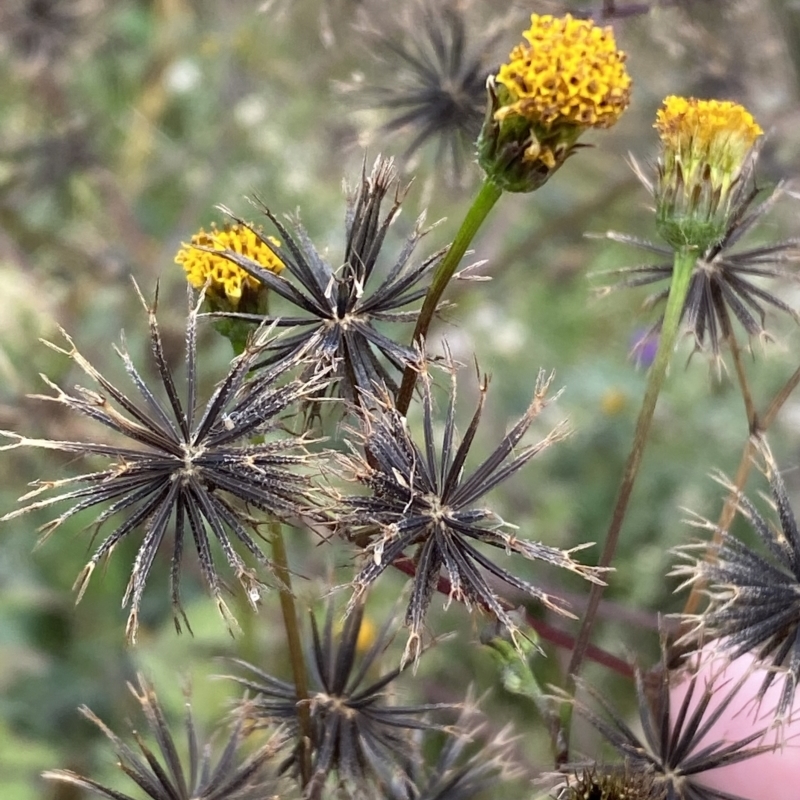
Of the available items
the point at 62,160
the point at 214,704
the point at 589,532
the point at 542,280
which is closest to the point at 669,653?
the point at 214,704

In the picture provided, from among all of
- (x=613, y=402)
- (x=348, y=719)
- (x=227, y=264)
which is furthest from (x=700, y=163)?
(x=613, y=402)

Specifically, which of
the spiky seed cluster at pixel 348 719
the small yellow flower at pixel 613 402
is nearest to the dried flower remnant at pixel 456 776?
the spiky seed cluster at pixel 348 719

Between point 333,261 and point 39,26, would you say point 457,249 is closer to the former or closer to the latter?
point 333,261

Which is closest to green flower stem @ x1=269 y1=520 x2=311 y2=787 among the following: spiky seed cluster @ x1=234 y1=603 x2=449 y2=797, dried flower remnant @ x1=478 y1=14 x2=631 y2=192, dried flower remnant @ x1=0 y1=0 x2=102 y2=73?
spiky seed cluster @ x1=234 y1=603 x2=449 y2=797

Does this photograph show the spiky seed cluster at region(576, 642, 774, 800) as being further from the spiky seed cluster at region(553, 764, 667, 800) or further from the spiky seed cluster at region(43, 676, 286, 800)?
the spiky seed cluster at region(43, 676, 286, 800)

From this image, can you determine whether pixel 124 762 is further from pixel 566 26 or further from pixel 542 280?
pixel 542 280

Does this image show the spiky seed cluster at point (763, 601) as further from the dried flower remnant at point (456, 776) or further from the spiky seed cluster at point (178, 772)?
the spiky seed cluster at point (178, 772)
